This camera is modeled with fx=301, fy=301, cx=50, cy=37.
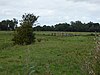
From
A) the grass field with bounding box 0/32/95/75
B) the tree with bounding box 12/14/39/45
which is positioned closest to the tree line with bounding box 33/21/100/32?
the tree with bounding box 12/14/39/45

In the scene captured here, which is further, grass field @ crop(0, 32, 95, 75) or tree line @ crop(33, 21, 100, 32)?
tree line @ crop(33, 21, 100, 32)

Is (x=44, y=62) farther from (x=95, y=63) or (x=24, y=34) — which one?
(x=24, y=34)


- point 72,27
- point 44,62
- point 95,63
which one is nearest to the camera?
point 95,63

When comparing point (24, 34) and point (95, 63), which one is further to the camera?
point (24, 34)

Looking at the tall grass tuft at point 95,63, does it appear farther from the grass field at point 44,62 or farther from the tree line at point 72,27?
the tree line at point 72,27

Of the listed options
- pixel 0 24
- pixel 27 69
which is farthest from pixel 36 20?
pixel 0 24

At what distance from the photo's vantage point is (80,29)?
4697 inches

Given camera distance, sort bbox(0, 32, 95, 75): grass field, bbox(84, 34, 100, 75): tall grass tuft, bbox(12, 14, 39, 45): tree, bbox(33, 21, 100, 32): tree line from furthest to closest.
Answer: bbox(33, 21, 100, 32): tree line
bbox(12, 14, 39, 45): tree
bbox(0, 32, 95, 75): grass field
bbox(84, 34, 100, 75): tall grass tuft

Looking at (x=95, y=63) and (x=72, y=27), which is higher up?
(x=95, y=63)

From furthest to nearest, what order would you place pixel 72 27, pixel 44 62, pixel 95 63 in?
pixel 72 27, pixel 44 62, pixel 95 63

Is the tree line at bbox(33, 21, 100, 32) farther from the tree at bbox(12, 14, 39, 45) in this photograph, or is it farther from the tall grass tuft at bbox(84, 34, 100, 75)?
the tall grass tuft at bbox(84, 34, 100, 75)

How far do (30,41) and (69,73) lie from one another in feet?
96.0

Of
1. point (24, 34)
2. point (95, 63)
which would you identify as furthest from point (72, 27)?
point (95, 63)

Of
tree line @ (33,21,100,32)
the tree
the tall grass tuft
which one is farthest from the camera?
tree line @ (33,21,100,32)
